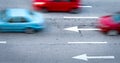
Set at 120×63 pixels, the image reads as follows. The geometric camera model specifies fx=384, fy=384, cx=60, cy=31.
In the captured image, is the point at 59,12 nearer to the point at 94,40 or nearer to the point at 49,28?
the point at 49,28

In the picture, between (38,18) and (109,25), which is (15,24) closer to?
(38,18)

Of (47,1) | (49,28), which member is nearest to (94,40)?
(49,28)

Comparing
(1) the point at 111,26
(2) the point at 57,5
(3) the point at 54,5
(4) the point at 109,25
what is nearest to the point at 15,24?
(3) the point at 54,5

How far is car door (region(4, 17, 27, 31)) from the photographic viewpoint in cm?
2023

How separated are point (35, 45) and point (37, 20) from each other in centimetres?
198

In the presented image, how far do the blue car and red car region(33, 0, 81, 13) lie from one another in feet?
6.64

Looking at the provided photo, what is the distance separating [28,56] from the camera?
60.4 ft

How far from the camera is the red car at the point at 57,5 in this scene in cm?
2286

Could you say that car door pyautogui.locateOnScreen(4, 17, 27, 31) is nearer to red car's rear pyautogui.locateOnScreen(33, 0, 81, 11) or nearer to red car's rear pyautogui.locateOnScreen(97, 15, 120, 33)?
red car's rear pyautogui.locateOnScreen(33, 0, 81, 11)

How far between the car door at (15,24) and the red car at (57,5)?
283 centimetres

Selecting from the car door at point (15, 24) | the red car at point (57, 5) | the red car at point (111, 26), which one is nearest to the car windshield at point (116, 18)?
the red car at point (111, 26)

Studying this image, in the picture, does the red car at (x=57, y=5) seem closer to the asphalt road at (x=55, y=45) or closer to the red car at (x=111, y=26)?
the asphalt road at (x=55, y=45)

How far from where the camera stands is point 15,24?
20250 mm

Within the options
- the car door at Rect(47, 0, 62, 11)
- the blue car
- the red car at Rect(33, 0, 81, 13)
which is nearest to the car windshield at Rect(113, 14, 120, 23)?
the red car at Rect(33, 0, 81, 13)
